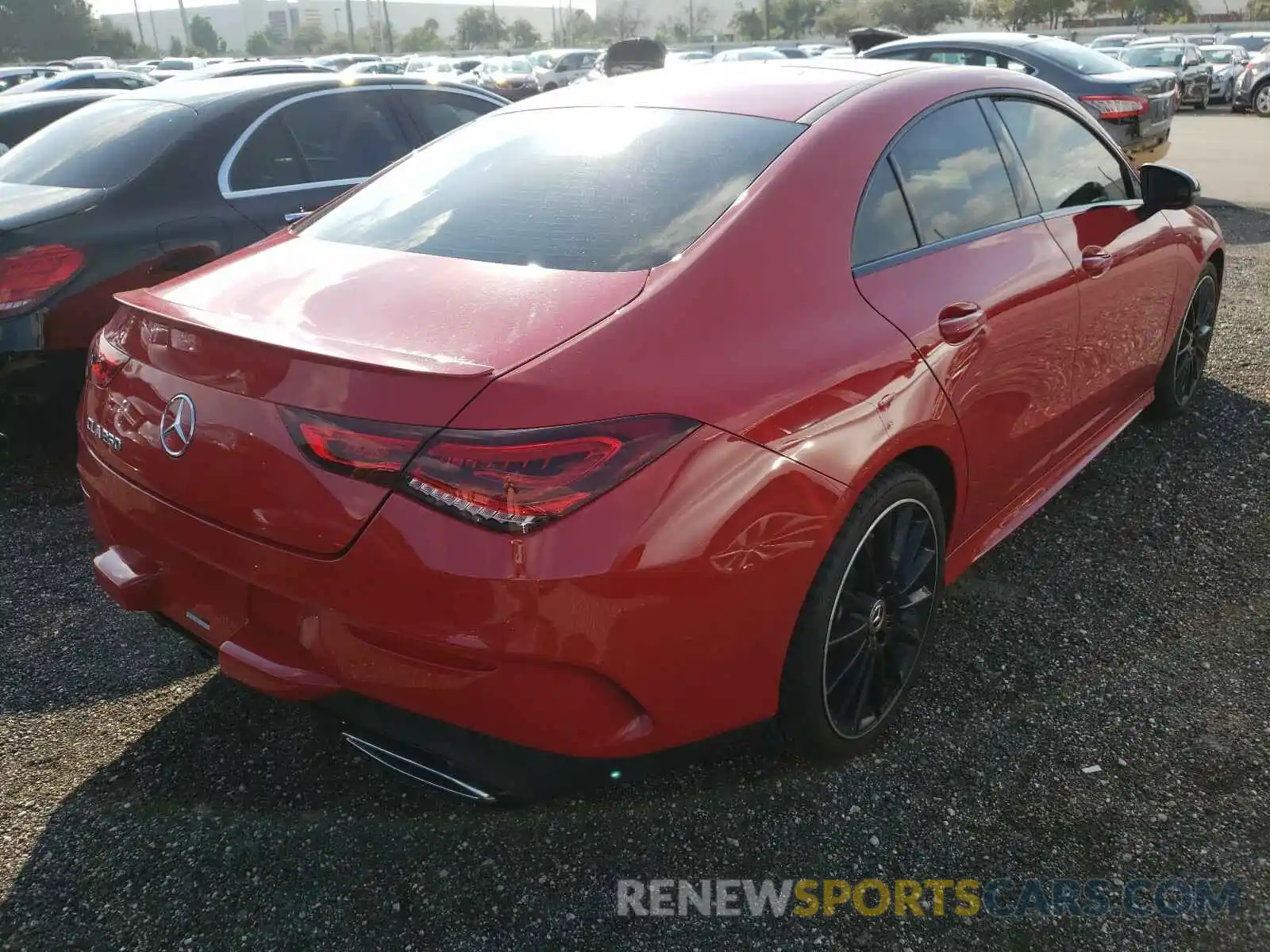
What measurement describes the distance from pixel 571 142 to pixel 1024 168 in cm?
141

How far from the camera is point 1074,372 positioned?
10.4 ft

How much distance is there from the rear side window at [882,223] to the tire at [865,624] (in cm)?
50

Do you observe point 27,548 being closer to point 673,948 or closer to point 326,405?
point 326,405

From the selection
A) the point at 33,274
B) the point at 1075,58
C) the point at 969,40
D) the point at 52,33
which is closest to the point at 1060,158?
the point at 33,274

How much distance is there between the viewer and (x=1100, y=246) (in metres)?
3.32

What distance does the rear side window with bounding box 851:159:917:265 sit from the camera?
2.35m

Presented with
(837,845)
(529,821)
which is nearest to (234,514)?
(529,821)

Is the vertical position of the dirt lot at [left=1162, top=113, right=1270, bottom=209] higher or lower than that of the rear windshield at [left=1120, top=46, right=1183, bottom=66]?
lower

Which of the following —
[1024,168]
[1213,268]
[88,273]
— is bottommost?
[1213,268]

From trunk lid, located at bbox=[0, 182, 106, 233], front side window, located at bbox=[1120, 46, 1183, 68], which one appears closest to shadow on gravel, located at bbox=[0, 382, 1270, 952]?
trunk lid, located at bbox=[0, 182, 106, 233]

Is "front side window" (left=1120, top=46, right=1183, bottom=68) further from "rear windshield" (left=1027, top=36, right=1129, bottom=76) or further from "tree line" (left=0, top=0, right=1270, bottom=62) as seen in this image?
"tree line" (left=0, top=0, right=1270, bottom=62)

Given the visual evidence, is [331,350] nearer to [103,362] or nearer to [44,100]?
[103,362]

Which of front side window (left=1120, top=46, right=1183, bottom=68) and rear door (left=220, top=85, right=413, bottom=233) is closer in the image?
rear door (left=220, top=85, right=413, bottom=233)

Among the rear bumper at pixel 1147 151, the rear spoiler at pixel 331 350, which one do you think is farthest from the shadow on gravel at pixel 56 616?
the rear bumper at pixel 1147 151
